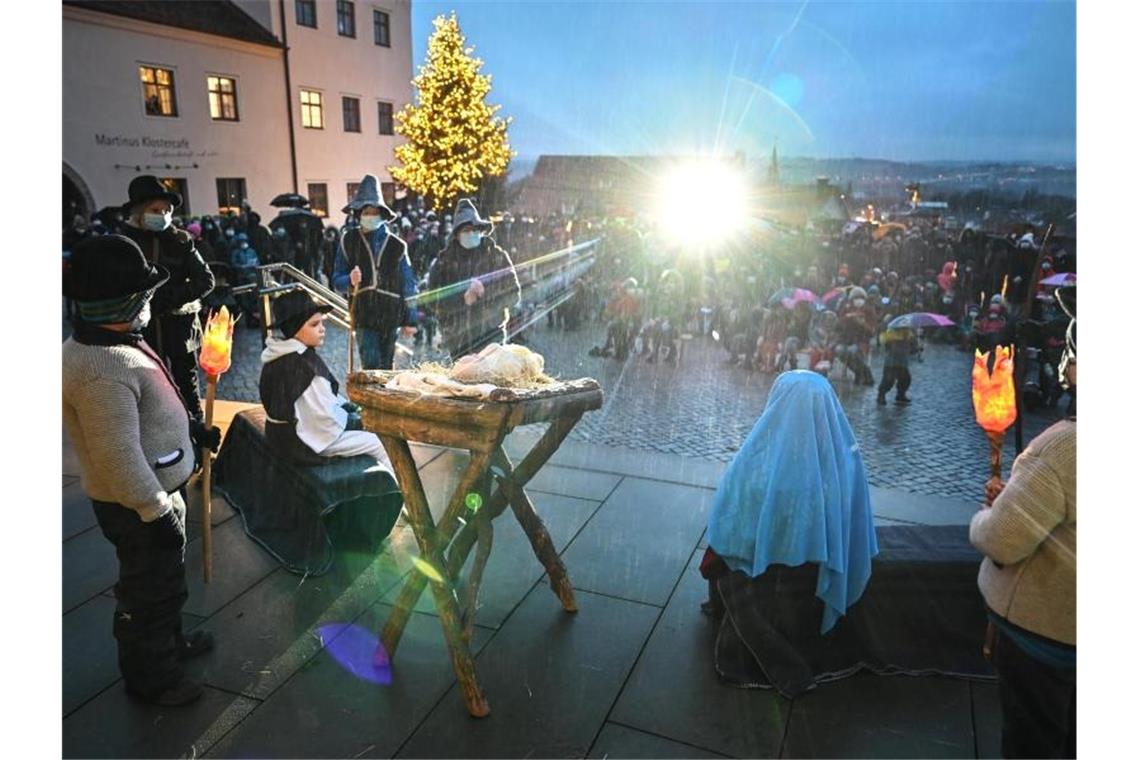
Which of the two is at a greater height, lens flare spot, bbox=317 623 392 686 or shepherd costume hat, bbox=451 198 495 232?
shepherd costume hat, bbox=451 198 495 232

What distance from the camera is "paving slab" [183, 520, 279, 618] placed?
4426mm

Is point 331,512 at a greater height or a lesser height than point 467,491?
lesser

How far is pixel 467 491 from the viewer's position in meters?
3.53

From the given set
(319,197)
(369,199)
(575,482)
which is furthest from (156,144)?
(575,482)

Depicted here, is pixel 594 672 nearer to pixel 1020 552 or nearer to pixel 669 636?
pixel 669 636

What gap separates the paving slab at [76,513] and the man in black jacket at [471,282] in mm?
3333

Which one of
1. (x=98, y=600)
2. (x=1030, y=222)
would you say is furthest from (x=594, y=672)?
(x=1030, y=222)

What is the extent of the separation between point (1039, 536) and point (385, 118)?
28.3 meters

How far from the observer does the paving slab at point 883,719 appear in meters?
3.28

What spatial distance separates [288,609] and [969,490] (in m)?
5.50

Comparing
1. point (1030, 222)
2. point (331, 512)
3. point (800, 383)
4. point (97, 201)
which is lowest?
point (331, 512)

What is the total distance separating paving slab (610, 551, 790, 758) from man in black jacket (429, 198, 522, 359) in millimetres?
4176

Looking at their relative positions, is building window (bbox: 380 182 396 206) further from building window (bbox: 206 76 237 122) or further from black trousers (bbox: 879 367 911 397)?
black trousers (bbox: 879 367 911 397)

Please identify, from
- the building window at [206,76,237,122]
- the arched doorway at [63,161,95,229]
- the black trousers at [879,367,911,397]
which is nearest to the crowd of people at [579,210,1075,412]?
the black trousers at [879,367,911,397]
